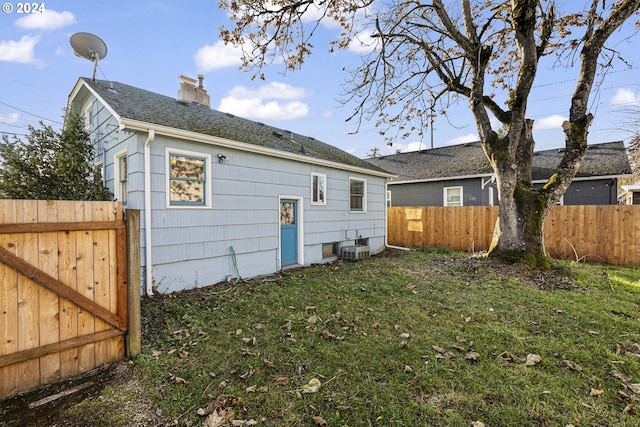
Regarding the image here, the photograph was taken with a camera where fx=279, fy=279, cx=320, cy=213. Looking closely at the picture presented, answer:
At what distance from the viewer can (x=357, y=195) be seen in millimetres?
10492

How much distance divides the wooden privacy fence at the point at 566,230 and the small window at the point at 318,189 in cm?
499

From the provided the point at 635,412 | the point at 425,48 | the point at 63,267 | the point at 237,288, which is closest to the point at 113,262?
the point at 63,267

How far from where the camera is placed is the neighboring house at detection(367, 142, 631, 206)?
1152cm

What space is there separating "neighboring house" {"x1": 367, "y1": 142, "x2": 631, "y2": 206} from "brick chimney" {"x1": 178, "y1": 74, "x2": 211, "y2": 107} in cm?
1049

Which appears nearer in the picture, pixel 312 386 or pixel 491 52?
pixel 312 386

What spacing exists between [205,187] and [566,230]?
1062 centimetres

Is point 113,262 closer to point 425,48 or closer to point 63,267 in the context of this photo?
point 63,267

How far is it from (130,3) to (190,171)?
14.9 ft

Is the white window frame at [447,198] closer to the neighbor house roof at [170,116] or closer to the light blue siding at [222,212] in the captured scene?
the light blue siding at [222,212]

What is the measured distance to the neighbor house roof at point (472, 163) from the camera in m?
11.7

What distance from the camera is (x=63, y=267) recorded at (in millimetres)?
2783

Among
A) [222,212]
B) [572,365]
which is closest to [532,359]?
[572,365]

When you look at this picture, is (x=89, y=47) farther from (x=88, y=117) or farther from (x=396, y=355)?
(x=396, y=355)

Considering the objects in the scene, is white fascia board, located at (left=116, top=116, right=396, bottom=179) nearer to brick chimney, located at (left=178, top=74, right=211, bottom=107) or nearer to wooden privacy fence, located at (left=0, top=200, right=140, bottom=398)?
wooden privacy fence, located at (left=0, top=200, right=140, bottom=398)
